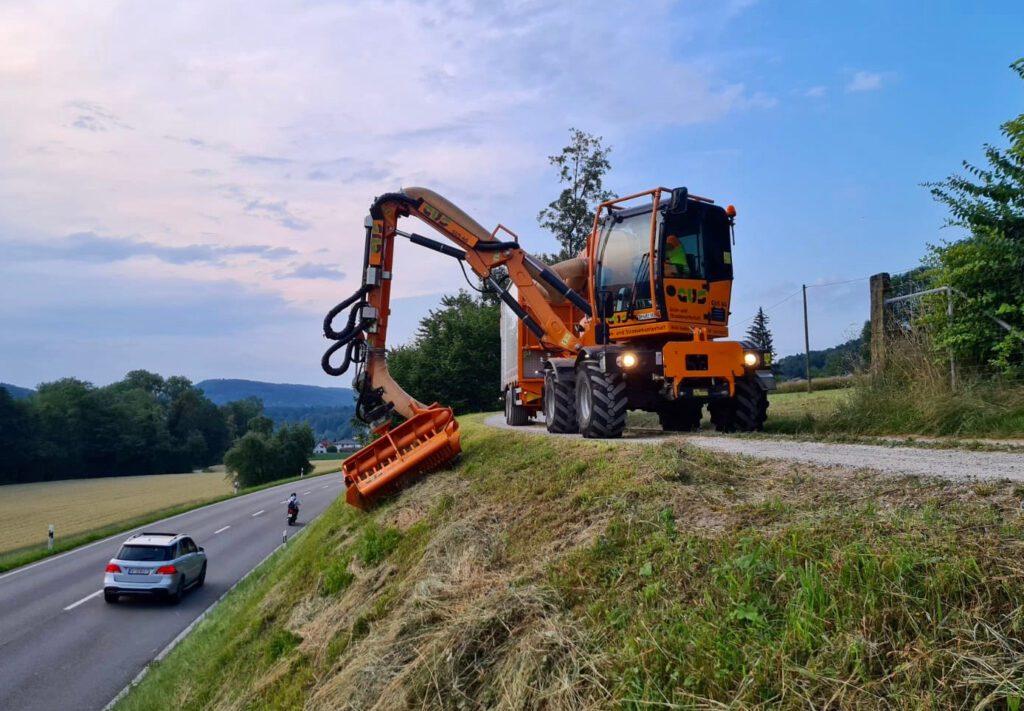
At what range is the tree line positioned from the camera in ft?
272

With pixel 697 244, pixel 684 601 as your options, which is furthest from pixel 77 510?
pixel 684 601

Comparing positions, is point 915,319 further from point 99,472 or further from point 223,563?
point 99,472

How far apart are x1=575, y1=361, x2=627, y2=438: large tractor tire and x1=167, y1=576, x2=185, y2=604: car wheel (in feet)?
43.6

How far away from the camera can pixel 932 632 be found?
3066 millimetres

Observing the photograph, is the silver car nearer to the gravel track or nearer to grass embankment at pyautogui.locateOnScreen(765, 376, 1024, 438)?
grass embankment at pyautogui.locateOnScreen(765, 376, 1024, 438)

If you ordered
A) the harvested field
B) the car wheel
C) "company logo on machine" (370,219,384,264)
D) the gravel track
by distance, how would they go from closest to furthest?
1. the gravel track
2. "company logo on machine" (370,219,384,264)
3. the car wheel
4. the harvested field

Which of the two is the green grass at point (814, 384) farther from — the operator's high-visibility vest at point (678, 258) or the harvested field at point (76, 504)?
the harvested field at point (76, 504)

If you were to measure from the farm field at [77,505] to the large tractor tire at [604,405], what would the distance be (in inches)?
1090

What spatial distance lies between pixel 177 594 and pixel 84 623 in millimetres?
2425

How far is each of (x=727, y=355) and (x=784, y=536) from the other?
25.1 feet

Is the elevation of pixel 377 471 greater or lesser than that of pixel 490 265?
lesser

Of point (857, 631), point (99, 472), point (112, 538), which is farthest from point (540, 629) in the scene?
point (99, 472)

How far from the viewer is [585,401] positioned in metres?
11.4

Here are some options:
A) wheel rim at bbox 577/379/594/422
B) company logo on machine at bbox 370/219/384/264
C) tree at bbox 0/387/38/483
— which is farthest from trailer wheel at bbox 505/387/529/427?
tree at bbox 0/387/38/483
